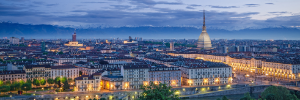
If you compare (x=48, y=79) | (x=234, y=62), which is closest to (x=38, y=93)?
(x=48, y=79)

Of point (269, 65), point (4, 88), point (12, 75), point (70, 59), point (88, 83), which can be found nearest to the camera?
point (4, 88)

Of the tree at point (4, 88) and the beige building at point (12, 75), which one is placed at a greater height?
the beige building at point (12, 75)

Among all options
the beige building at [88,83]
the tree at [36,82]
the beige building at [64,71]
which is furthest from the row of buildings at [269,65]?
the tree at [36,82]

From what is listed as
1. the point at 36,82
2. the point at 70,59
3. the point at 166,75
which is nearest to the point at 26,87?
the point at 36,82

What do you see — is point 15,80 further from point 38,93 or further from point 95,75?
point 95,75

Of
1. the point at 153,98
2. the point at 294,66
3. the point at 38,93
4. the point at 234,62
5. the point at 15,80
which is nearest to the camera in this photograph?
the point at 153,98

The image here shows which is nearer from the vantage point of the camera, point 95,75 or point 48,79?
point 95,75

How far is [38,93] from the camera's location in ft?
165

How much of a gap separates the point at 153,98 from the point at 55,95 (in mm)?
23436

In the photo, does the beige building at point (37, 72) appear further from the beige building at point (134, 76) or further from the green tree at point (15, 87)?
the beige building at point (134, 76)

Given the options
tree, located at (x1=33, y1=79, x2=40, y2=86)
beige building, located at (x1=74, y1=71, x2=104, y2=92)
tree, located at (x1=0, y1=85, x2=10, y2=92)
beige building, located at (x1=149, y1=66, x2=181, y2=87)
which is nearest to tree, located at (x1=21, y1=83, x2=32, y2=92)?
tree, located at (x1=0, y1=85, x2=10, y2=92)

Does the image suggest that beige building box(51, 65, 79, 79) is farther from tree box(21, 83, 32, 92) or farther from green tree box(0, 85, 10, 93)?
green tree box(0, 85, 10, 93)

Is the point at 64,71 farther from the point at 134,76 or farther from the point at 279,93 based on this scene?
the point at 279,93

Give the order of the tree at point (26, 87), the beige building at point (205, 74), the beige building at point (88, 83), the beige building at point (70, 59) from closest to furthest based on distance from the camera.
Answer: the beige building at point (88, 83), the tree at point (26, 87), the beige building at point (205, 74), the beige building at point (70, 59)
